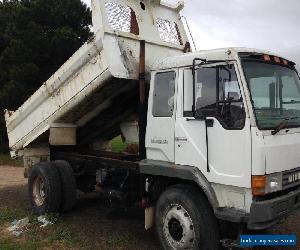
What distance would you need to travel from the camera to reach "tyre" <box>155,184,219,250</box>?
5.01m

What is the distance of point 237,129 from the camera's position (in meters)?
4.73

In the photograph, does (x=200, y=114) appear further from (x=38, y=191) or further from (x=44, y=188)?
(x=38, y=191)

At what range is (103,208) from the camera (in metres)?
8.06

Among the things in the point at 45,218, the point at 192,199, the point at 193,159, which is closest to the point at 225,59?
the point at 193,159

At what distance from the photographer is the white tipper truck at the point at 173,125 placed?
4.78 meters

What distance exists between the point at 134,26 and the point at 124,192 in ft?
8.27

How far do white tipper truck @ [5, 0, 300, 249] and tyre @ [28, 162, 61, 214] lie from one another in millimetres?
20

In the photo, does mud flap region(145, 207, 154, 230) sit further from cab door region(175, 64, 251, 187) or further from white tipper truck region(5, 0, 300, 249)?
cab door region(175, 64, 251, 187)

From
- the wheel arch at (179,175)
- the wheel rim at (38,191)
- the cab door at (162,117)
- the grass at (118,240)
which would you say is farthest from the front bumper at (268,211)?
the wheel rim at (38,191)

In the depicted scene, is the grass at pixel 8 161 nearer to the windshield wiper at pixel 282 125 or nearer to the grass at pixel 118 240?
the grass at pixel 118 240

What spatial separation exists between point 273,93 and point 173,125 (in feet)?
4.22

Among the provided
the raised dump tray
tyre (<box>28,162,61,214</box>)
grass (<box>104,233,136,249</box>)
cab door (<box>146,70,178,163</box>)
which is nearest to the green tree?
the raised dump tray

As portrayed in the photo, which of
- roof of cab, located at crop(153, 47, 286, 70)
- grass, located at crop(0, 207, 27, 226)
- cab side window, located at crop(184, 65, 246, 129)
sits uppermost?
roof of cab, located at crop(153, 47, 286, 70)

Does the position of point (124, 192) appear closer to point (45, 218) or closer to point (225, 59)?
point (45, 218)
